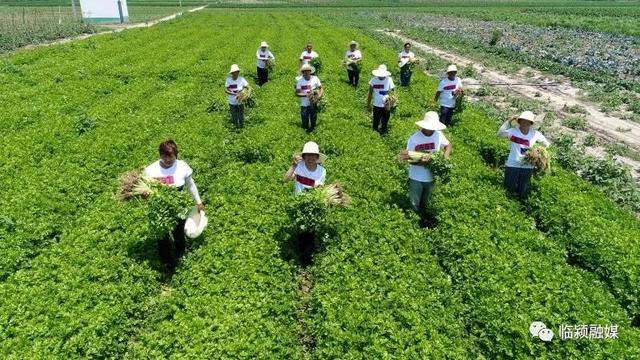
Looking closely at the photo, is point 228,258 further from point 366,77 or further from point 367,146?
point 366,77

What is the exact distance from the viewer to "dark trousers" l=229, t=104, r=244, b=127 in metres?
16.8

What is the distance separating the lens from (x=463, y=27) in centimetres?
5831

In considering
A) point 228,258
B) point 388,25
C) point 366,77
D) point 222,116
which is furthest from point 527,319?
point 388,25

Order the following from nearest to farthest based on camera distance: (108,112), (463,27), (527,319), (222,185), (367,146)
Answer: (527,319), (222,185), (367,146), (108,112), (463,27)

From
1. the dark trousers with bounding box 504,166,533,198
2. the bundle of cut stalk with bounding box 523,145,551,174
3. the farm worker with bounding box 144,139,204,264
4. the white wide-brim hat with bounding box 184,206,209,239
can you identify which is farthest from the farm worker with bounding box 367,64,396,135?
the farm worker with bounding box 144,139,204,264

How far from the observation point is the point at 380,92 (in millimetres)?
15469

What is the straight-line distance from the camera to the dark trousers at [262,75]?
22781mm

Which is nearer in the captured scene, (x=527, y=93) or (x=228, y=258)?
(x=228, y=258)

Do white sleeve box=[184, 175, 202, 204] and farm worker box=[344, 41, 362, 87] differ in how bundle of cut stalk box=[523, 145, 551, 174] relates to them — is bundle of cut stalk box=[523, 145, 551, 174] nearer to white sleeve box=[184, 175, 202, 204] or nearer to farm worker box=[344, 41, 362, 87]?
white sleeve box=[184, 175, 202, 204]

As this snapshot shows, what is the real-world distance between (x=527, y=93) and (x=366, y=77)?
911 cm

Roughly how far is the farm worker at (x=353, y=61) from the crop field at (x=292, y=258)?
6305 mm

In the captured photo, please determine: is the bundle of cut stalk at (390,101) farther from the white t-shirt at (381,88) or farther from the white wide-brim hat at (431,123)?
the white wide-brim hat at (431,123)

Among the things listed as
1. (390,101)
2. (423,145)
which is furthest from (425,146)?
(390,101)

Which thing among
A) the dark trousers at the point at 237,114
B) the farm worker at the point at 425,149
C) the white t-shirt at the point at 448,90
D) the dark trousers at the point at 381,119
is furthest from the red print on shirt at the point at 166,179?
the white t-shirt at the point at 448,90
